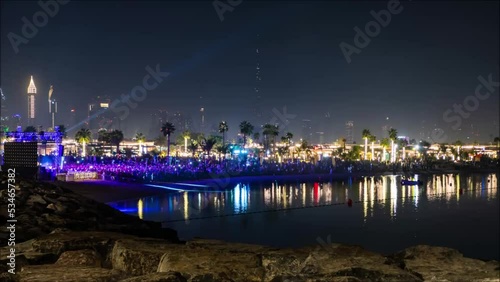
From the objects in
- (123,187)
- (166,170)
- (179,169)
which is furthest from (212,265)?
(179,169)

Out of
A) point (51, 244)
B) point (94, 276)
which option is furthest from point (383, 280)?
point (51, 244)

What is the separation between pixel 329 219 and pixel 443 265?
39155mm

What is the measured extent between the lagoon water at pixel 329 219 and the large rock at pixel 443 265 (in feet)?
62.4

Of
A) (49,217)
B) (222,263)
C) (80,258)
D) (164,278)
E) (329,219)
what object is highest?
(164,278)

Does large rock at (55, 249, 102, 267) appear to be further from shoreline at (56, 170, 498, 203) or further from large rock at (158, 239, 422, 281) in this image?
shoreline at (56, 170, 498, 203)

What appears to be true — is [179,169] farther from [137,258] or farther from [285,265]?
[285,265]

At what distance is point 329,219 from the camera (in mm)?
45875

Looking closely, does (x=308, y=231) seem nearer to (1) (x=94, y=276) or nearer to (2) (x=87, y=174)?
(1) (x=94, y=276)

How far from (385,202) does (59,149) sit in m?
47.0

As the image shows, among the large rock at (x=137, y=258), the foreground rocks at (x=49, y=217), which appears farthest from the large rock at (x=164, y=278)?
the foreground rocks at (x=49, y=217)

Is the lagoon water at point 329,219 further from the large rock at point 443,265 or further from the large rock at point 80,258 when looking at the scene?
the large rock at point 80,258

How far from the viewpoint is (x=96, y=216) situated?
2327cm

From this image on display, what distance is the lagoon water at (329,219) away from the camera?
35000 millimetres

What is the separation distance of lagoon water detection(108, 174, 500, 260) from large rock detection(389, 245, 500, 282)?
1903 centimetres
